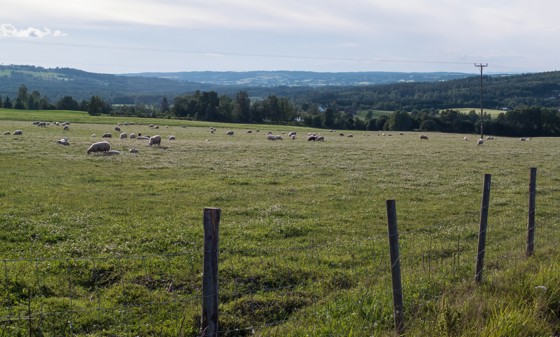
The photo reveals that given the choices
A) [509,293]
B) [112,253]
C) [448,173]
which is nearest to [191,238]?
[112,253]

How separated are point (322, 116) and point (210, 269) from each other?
11952 centimetres

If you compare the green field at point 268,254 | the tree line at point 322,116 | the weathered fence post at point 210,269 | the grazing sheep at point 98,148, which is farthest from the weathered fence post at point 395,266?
the tree line at point 322,116

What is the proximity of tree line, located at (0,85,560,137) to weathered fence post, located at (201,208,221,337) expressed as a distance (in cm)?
10948

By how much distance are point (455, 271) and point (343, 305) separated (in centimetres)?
322

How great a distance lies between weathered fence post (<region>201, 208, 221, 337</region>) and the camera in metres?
5.93

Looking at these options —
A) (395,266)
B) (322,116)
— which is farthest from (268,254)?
(322,116)

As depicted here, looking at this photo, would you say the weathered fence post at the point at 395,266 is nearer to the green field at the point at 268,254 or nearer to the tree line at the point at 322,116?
the green field at the point at 268,254

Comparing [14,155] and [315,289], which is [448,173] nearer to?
[315,289]

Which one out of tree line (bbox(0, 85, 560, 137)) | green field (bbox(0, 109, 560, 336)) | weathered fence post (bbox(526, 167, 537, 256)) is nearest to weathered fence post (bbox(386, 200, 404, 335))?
green field (bbox(0, 109, 560, 336))

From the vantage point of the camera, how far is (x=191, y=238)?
13.1 m

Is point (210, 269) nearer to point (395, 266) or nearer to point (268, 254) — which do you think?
point (395, 266)

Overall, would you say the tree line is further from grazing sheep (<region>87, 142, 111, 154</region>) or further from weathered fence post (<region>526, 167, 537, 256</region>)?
weathered fence post (<region>526, 167, 537, 256</region>)

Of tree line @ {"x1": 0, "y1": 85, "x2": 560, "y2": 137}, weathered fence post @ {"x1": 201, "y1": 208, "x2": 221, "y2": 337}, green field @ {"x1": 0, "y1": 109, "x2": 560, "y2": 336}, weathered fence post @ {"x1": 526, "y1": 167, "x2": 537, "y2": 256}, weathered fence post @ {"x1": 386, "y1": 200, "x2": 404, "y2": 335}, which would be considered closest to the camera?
weathered fence post @ {"x1": 201, "y1": 208, "x2": 221, "y2": 337}

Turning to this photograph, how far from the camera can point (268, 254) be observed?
39.8 feet
